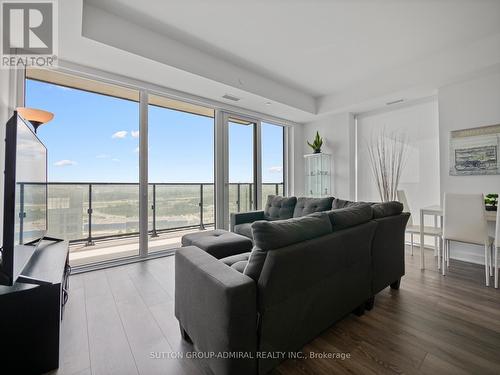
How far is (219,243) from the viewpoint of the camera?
2430mm

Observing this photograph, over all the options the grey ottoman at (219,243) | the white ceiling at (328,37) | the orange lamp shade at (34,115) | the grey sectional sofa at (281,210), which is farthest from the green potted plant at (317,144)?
the orange lamp shade at (34,115)

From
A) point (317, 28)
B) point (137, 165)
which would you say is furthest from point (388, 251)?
point (137, 165)

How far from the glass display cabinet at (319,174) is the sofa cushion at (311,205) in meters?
1.68

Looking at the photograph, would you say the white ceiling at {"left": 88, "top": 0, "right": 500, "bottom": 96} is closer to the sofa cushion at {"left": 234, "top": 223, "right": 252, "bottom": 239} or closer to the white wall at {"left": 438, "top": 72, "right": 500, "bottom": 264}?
the white wall at {"left": 438, "top": 72, "right": 500, "bottom": 264}

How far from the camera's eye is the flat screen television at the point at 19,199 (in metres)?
1.15

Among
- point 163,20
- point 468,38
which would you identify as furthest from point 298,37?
point 468,38

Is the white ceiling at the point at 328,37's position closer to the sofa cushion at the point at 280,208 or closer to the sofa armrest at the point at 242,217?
the sofa cushion at the point at 280,208

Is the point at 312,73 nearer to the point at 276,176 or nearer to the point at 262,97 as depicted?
the point at 262,97

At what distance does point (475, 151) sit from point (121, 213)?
17.4 feet

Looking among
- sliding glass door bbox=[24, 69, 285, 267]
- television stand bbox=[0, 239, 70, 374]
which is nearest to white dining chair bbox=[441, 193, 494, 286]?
sliding glass door bbox=[24, 69, 285, 267]

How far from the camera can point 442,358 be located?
140 centimetres

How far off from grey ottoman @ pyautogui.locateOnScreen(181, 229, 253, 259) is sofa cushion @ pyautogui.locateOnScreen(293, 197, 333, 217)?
1.04 metres

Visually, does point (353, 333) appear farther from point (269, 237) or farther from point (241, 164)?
point (241, 164)

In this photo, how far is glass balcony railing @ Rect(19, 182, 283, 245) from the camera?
3.41 m
